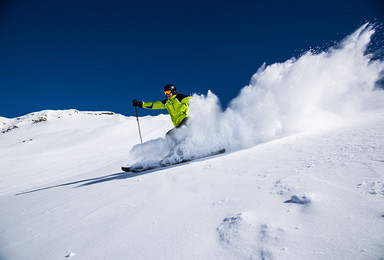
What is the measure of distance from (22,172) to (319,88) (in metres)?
13.0

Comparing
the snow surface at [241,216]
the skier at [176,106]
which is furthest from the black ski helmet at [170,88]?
the snow surface at [241,216]

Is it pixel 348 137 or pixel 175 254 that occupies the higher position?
pixel 348 137

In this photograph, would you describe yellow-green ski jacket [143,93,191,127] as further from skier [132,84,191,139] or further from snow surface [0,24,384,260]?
snow surface [0,24,384,260]

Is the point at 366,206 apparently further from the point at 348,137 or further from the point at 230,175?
the point at 348,137

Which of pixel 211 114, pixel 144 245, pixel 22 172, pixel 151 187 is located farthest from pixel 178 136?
pixel 22 172

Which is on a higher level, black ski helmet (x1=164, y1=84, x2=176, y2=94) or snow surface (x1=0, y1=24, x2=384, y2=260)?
black ski helmet (x1=164, y1=84, x2=176, y2=94)

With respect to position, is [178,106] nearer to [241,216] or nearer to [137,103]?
[137,103]

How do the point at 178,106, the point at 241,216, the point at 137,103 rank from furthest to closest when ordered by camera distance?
1. the point at 137,103
2. the point at 178,106
3. the point at 241,216

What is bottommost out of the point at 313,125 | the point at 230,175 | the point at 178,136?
the point at 230,175

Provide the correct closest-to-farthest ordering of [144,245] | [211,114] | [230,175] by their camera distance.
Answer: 1. [144,245]
2. [230,175]
3. [211,114]

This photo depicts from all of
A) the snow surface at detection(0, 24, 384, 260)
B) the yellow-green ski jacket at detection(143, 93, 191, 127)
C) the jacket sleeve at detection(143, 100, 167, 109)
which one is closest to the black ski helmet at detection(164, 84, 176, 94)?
the yellow-green ski jacket at detection(143, 93, 191, 127)

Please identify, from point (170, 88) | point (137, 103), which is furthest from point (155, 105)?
point (170, 88)

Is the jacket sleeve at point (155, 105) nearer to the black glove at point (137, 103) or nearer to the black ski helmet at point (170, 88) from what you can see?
the black glove at point (137, 103)

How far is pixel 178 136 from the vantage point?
6012 mm
